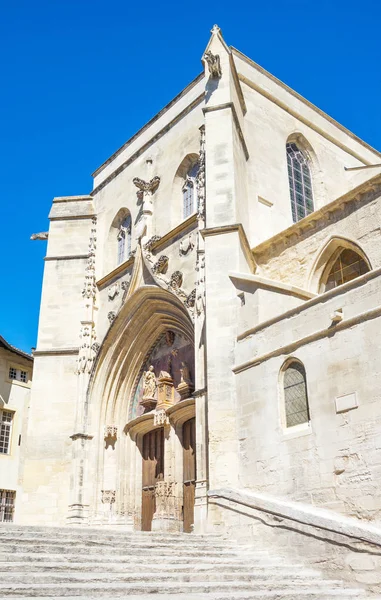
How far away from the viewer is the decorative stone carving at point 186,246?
1515 cm

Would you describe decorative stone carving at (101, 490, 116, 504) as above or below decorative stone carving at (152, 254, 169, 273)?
below

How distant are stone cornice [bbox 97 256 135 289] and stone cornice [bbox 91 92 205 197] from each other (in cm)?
347

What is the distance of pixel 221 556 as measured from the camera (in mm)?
8430

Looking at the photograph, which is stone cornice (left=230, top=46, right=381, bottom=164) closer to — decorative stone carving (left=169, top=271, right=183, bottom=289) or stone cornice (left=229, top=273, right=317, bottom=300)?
decorative stone carving (left=169, top=271, right=183, bottom=289)

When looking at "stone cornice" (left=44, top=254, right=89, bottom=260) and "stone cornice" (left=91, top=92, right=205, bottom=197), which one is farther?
"stone cornice" (left=44, top=254, right=89, bottom=260)

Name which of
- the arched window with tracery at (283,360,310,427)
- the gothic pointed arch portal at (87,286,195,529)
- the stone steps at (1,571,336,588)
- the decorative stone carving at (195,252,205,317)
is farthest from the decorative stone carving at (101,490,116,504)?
the stone steps at (1,571,336,588)

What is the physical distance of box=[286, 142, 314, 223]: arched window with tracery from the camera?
1711 cm

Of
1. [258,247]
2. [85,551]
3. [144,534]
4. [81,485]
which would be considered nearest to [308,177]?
[258,247]

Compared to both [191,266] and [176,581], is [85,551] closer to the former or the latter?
[176,581]

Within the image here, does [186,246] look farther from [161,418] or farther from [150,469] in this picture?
[150,469]

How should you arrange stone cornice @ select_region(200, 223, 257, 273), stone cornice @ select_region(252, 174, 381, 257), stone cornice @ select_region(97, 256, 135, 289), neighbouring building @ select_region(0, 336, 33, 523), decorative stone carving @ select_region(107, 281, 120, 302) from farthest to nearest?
neighbouring building @ select_region(0, 336, 33, 523)
decorative stone carving @ select_region(107, 281, 120, 302)
stone cornice @ select_region(97, 256, 135, 289)
stone cornice @ select_region(200, 223, 257, 273)
stone cornice @ select_region(252, 174, 381, 257)

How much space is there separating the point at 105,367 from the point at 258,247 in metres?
5.49

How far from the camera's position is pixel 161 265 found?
15.9 meters

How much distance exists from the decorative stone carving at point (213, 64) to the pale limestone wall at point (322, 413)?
6.62 m
